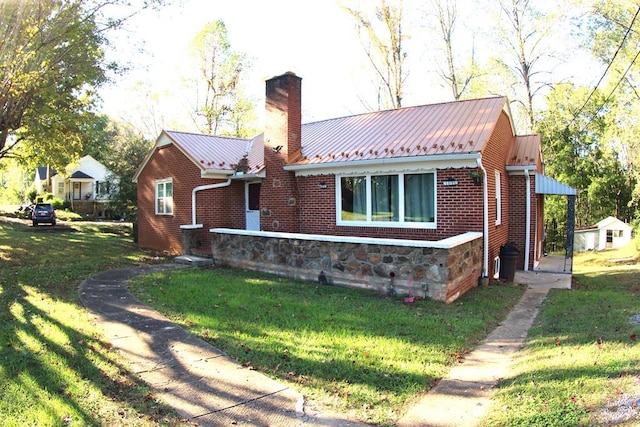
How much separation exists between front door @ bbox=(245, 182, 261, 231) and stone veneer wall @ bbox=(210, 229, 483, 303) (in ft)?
9.16

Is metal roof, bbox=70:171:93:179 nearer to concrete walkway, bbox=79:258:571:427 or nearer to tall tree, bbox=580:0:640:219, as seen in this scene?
concrete walkway, bbox=79:258:571:427

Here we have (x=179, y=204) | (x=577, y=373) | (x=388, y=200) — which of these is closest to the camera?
(x=577, y=373)

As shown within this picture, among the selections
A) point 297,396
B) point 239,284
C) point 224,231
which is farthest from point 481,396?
point 224,231

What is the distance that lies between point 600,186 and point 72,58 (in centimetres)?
3035

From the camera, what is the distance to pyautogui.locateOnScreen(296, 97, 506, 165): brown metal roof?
10.7 metres

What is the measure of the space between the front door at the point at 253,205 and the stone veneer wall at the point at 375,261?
2.79 m

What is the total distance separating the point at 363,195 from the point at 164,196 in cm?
821

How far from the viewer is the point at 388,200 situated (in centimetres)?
1153

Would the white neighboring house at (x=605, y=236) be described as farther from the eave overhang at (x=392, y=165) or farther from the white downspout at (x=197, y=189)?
the white downspout at (x=197, y=189)

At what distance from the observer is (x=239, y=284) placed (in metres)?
9.55

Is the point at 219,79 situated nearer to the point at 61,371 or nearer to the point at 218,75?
the point at 218,75

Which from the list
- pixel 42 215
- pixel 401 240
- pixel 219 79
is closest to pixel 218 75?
pixel 219 79

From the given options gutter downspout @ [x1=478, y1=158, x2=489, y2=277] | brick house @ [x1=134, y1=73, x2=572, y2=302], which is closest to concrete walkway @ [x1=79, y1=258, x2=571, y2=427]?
brick house @ [x1=134, y1=73, x2=572, y2=302]

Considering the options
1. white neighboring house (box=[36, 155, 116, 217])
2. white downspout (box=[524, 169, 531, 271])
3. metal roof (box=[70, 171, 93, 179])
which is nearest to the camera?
white downspout (box=[524, 169, 531, 271])
